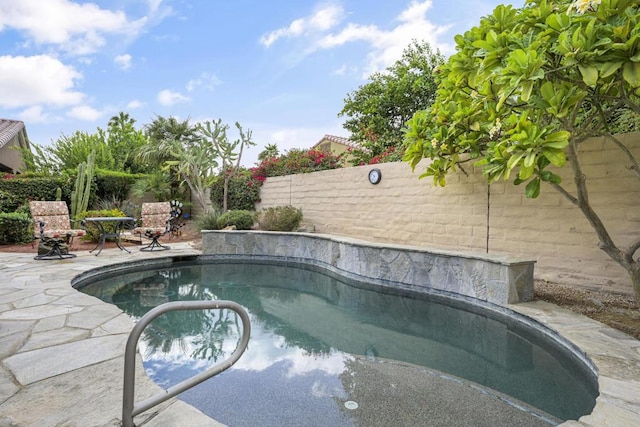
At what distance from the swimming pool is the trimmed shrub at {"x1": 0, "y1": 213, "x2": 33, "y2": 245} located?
4771 millimetres

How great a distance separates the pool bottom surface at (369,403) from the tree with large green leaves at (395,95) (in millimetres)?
11111

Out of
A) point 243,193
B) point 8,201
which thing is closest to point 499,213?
point 243,193

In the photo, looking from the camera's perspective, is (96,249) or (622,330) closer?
(622,330)

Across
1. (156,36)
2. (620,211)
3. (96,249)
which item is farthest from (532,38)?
(156,36)

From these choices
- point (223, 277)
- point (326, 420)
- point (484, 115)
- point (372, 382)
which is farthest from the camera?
point (223, 277)

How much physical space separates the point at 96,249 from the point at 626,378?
9088 mm

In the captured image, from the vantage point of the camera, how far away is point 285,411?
2236 millimetres

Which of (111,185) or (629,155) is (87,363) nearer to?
(629,155)

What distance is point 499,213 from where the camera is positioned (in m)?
5.40

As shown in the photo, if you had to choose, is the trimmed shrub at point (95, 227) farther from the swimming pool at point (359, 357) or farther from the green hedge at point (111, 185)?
the green hedge at point (111, 185)

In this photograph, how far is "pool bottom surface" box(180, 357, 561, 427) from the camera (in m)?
2.14

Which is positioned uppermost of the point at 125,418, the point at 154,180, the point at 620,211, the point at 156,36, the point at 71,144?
the point at 156,36

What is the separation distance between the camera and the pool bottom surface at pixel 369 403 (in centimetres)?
214

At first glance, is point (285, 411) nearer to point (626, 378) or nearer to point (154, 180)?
point (626, 378)
